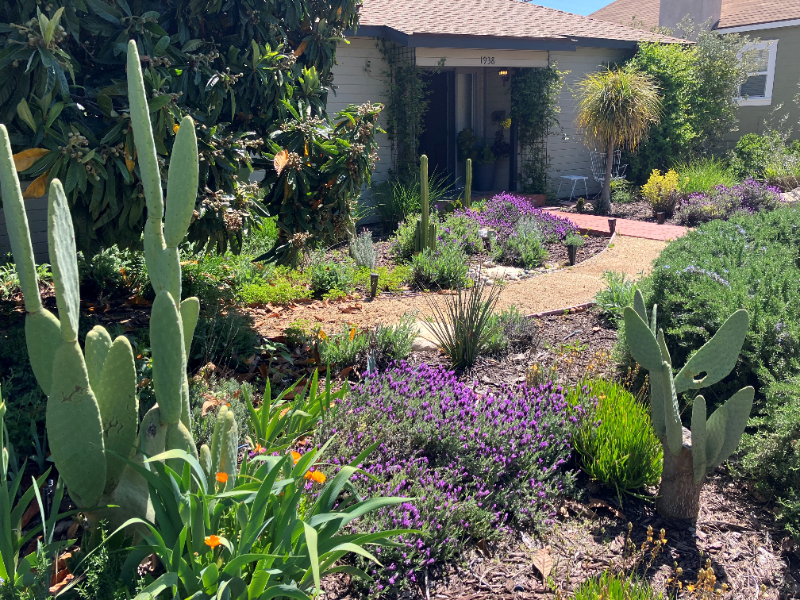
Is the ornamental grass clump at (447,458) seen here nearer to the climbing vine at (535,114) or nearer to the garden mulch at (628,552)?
the garden mulch at (628,552)

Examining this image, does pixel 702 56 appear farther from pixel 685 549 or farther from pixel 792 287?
pixel 685 549

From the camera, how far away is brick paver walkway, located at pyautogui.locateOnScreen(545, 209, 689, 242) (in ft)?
33.2

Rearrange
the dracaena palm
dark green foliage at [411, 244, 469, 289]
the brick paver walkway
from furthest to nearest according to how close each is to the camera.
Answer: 1. the dracaena palm
2. the brick paver walkway
3. dark green foliage at [411, 244, 469, 289]

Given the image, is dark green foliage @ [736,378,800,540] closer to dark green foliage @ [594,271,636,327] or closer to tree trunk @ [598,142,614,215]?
dark green foliage @ [594,271,636,327]

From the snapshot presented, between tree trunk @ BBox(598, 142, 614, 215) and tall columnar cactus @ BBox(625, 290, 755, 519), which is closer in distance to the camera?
tall columnar cactus @ BBox(625, 290, 755, 519)

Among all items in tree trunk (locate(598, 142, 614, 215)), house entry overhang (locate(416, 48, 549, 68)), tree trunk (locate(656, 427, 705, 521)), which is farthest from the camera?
tree trunk (locate(598, 142, 614, 215))

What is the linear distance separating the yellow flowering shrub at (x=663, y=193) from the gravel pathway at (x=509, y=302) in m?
3.53

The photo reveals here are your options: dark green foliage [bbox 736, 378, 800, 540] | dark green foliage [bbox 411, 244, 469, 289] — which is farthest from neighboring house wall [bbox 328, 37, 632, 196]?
dark green foliage [bbox 736, 378, 800, 540]

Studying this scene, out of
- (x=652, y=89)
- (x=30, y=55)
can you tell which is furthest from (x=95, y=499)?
(x=652, y=89)

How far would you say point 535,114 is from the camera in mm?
13297

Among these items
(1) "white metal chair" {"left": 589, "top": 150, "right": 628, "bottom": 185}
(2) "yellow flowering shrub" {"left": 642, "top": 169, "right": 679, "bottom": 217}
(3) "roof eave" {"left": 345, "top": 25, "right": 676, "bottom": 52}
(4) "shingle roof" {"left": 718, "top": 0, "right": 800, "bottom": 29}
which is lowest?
(2) "yellow flowering shrub" {"left": 642, "top": 169, "right": 679, "bottom": 217}

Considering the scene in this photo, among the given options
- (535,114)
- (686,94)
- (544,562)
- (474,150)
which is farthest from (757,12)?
(544,562)

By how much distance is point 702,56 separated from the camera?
1471 centimetres

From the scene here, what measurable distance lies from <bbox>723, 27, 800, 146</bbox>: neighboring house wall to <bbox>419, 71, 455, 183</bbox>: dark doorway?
8092 mm
